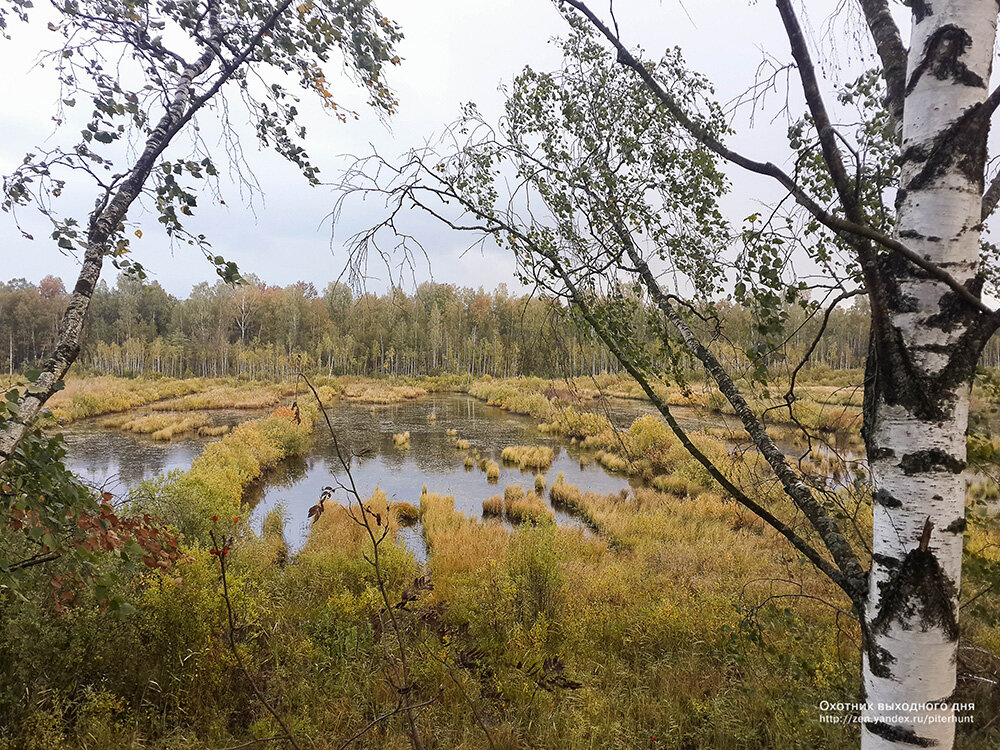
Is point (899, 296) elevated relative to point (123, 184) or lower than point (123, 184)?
lower

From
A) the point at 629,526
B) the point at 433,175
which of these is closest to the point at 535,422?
the point at 629,526

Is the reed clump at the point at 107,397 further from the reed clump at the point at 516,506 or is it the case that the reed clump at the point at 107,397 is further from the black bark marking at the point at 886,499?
the black bark marking at the point at 886,499

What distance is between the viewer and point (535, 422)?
23156 millimetres

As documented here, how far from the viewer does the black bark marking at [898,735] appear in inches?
39.7

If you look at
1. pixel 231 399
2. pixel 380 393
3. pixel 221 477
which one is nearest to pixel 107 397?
pixel 231 399

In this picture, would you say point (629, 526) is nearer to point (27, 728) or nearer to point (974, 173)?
point (27, 728)

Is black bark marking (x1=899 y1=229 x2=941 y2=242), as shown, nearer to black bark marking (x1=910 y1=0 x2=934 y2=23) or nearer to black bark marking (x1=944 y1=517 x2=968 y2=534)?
black bark marking (x1=910 y1=0 x2=934 y2=23)

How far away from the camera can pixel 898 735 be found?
1028 mm

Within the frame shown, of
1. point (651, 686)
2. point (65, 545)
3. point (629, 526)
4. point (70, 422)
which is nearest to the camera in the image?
point (65, 545)

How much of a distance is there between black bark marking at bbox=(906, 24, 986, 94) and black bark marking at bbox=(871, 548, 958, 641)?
1.05 meters

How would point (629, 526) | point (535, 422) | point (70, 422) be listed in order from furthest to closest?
point (535, 422)
point (70, 422)
point (629, 526)

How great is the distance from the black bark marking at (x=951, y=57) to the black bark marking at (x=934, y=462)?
0.83m

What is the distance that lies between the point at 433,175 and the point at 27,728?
434 cm

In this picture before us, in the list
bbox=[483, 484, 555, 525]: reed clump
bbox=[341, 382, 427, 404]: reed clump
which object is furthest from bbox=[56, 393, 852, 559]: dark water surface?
bbox=[341, 382, 427, 404]: reed clump
